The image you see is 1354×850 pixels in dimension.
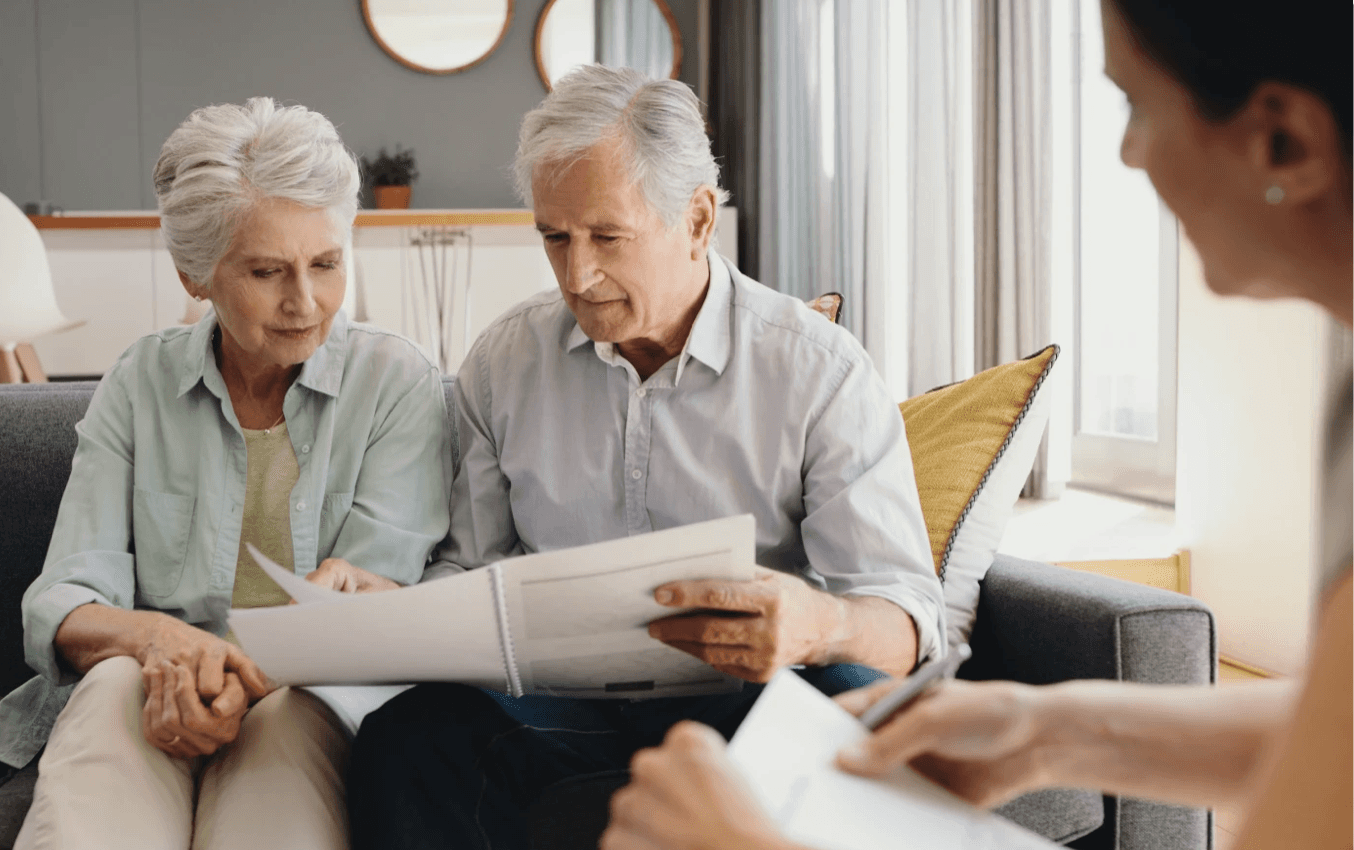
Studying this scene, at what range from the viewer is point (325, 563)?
4.21 feet

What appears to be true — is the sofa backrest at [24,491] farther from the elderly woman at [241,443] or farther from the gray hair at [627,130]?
the gray hair at [627,130]

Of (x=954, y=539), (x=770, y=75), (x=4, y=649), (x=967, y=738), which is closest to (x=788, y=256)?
(x=770, y=75)

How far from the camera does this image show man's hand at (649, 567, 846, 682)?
3.37 ft

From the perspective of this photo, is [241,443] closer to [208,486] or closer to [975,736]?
[208,486]

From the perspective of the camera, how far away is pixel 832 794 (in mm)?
586

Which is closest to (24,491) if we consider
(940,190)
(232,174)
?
(232,174)

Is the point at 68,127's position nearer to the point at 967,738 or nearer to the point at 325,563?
the point at 325,563

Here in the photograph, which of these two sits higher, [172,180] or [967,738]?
[172,180]

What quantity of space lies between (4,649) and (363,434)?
1.92ft

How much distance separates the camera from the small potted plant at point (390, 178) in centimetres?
519

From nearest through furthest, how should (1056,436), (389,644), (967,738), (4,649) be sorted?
1. (967,738)
2. (389,644)
3. (4,649)
4. (1056,436)

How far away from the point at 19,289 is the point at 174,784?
7.93 feet

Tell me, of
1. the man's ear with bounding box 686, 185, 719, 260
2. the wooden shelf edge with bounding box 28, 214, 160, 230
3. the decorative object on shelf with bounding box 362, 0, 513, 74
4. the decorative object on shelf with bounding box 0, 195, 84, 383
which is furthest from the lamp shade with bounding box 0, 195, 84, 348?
the decorative object on shelf with bounding box 362, 0, 513, 74

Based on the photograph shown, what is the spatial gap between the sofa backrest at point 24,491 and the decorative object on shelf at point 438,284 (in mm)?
3089
